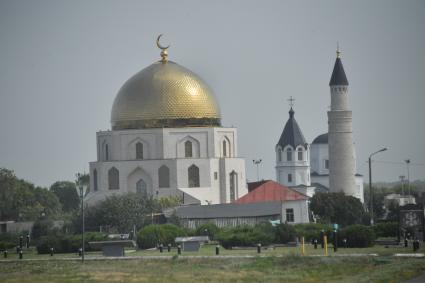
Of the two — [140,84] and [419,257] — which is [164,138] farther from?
[419,257]

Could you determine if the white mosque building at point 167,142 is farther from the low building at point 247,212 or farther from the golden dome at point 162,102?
the low building at point 247,212

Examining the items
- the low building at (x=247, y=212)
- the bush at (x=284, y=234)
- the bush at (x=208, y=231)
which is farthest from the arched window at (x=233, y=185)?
the bush at (x=284, y=234)

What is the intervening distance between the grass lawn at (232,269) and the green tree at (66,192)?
63648 millimetres

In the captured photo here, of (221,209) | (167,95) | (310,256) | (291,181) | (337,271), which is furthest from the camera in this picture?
(291,181)

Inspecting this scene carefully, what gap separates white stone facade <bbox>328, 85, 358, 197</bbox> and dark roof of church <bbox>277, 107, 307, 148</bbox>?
13434 millimetres

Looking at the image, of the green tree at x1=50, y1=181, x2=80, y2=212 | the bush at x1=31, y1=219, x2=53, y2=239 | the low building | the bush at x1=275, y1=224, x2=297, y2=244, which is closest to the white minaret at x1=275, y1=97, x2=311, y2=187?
the green tree at x1=50, y1=181, x2=80, y2=212

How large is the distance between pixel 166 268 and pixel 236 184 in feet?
145

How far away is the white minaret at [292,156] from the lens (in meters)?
106

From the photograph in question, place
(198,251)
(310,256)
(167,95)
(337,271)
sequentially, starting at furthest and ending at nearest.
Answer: (167,95), (198,251), (310,256), (337,271)

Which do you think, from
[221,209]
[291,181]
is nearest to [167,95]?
[221,209]

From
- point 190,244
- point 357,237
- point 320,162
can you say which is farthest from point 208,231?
point 320,162

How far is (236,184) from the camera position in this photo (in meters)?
85.6

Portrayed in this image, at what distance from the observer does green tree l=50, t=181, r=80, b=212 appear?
109 m

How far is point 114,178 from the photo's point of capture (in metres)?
85.1
